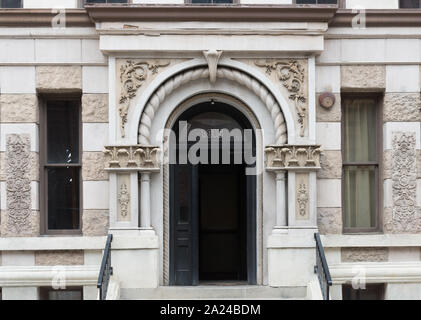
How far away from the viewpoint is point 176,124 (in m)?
11.2

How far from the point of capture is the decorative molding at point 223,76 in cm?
1079

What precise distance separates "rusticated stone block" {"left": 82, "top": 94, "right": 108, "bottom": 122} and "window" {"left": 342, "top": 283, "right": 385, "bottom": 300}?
476cm

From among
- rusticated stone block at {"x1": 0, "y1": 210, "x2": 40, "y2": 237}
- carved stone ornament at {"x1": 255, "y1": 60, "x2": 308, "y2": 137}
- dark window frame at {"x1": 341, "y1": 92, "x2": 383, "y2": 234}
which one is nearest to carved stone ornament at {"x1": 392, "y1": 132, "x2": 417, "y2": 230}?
dark window frame at {"x1": 341, "y1": 92, "x2": 383, "y2": 234}

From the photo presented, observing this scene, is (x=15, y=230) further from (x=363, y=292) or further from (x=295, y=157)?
(x=363, y=292)

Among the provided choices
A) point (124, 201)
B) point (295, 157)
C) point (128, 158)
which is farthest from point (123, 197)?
point (295, 157)

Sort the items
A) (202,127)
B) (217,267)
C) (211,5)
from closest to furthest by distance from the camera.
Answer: (211,5)
(202,127)
(217,267)

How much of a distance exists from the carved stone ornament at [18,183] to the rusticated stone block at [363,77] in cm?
520

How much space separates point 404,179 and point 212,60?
363 cm

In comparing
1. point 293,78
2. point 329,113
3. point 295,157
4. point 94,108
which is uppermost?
point 293,78

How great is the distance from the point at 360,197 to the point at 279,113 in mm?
2014

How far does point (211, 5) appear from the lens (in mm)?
10602

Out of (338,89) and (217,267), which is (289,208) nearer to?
(338,89)

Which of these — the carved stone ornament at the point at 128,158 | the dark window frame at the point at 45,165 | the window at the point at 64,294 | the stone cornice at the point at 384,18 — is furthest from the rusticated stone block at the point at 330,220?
the window at the point at 64,294

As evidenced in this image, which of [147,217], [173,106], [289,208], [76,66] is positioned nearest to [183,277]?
[147,217]
